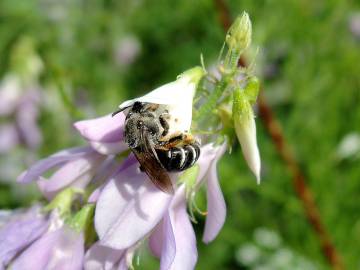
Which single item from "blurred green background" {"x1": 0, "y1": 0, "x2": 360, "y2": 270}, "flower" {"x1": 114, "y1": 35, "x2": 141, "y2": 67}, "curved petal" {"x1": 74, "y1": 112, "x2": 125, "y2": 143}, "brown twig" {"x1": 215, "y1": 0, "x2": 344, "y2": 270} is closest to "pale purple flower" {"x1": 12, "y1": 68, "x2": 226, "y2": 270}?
"curved petal" {"x1": 74, "y1": 112, "x2": 125, "y2": 143}

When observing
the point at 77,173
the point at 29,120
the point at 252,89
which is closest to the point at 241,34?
the point at 252,89

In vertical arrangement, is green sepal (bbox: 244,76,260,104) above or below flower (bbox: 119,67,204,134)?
below

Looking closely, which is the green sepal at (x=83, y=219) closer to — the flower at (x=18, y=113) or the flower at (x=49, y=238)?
the flower at (x=49, y=238)

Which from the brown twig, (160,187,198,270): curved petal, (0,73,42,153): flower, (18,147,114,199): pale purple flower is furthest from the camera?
(0,73,42,153): flower

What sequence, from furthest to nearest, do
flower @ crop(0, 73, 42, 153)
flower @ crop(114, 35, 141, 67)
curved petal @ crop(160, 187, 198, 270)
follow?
1. flower @ crop(114, 35, 141, 67)
2. flower @ crop(0, 73, 42, 153)
3. curved petal @ crop(160, 187, 198, 270)

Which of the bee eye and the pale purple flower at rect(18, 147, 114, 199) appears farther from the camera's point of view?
the pale purple flower at rect(18, 147, 114, 199)

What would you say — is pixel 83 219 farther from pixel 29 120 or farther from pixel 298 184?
pixel 29 120

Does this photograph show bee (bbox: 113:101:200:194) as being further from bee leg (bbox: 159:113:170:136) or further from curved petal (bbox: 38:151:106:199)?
curved petal (bbox: 38:151:106:199)

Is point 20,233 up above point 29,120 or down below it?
above
